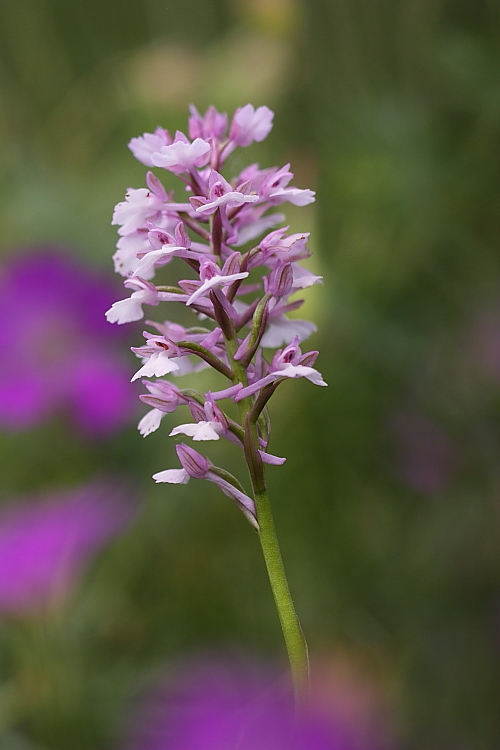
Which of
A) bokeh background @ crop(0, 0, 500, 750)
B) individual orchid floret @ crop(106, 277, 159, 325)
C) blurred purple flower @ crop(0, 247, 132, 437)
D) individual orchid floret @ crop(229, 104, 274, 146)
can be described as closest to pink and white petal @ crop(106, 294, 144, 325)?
individual orchid floret @ crop(106, 277, 159, 325)

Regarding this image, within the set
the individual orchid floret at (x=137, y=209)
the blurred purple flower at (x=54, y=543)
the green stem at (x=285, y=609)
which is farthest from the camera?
the blurred purple flower at (x=54, y=543)

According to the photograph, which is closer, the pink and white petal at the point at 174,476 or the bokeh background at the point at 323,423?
the pink and white petal at the point at 174,476

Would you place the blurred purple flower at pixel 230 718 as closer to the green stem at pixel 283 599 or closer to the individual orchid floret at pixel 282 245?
the green stem at pixel 283 599

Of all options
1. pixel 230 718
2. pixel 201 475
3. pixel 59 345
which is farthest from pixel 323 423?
pixel 201 475

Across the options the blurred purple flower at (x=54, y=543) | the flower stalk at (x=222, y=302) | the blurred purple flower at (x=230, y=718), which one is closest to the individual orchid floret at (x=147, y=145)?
the flower stalk at (x=222, y=302)

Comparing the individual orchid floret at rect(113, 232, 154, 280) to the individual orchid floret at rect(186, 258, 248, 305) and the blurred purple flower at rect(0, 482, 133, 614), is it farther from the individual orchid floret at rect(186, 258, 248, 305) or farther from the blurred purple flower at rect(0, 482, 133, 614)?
the blurred purple flower at rect(0, 482, 133, 614)

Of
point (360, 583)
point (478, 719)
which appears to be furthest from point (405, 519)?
point (478, 719)
